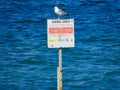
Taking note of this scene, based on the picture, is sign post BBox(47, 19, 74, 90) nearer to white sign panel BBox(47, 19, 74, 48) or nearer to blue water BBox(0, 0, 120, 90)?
white sign panel BBox(47, 19, 74, 48)

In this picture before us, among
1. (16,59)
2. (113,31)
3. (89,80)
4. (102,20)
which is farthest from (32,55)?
(102,20)

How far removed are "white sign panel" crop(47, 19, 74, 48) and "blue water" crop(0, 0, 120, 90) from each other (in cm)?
753

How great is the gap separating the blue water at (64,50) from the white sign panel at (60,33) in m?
7.53

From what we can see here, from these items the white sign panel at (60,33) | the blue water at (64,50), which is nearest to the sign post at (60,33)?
the white sign panel at (60,33)

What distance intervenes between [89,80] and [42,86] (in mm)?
2118

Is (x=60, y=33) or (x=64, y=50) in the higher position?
(x=60, y=33)

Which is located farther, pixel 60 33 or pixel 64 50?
pixel 64 50

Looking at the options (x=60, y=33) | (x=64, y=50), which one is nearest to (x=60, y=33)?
(x=60, y=33)

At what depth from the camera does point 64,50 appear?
31.0 metres

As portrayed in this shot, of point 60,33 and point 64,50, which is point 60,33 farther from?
point 64,50

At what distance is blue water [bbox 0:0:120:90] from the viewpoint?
2377cm

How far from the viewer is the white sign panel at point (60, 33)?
14.9m

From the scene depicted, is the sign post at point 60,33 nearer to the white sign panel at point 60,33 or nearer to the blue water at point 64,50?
the white sign panel at point 60,33

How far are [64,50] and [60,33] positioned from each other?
52.7 feet
